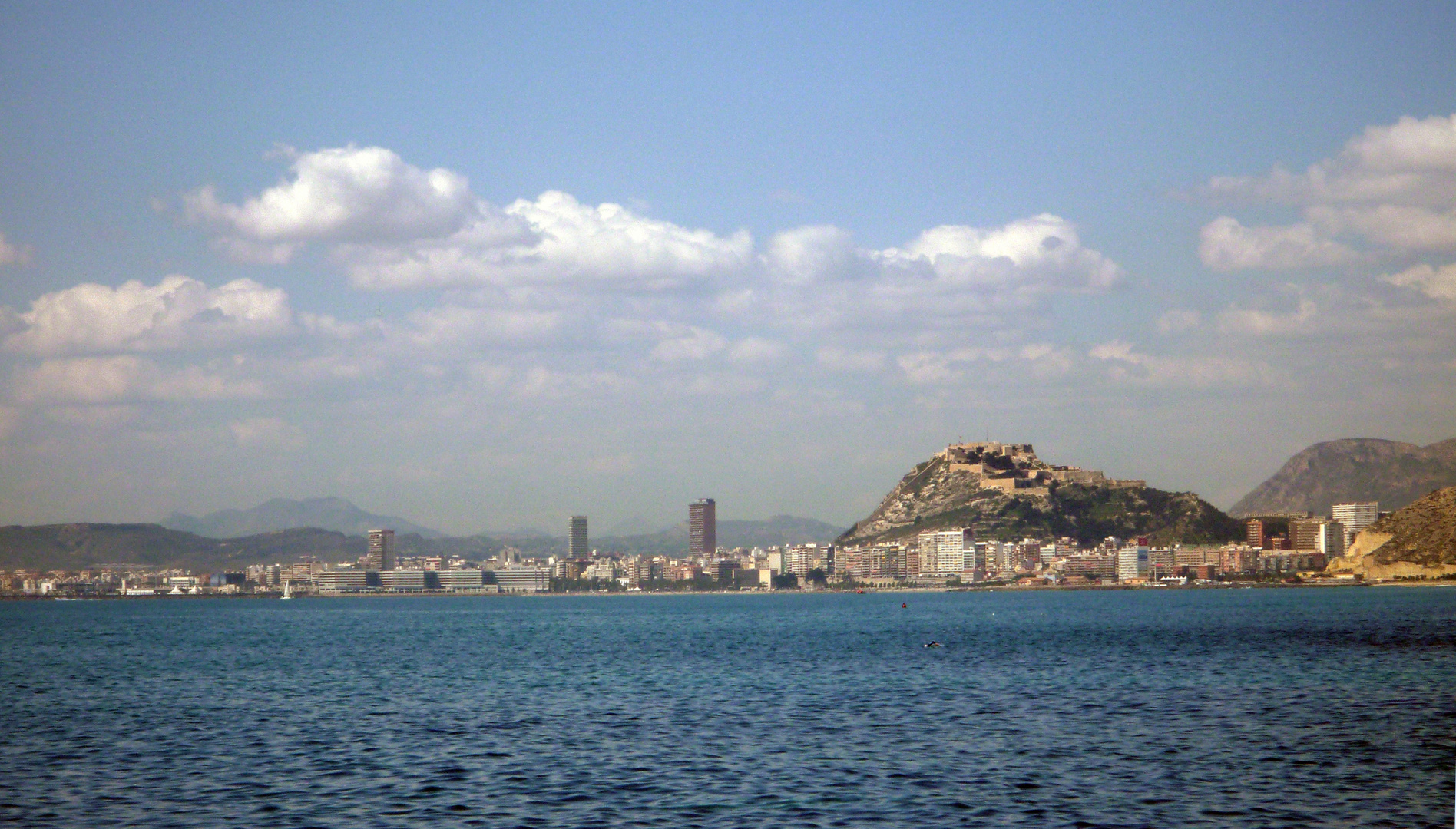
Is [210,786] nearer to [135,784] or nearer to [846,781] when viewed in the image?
[135,784]

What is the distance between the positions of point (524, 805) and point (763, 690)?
31484mm

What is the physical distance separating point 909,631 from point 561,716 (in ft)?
280

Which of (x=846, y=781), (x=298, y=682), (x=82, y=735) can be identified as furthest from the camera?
(x=298, y=682)

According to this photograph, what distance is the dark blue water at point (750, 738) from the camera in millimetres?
32438

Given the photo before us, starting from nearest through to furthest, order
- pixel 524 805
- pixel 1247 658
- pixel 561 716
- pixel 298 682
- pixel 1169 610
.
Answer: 1. pixel 524 805
2. pixel 561 716
3. pixel 298 682
4. pixel 1247 658
5. pixel 1169 610

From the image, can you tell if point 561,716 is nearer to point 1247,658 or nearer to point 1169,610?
point 1247,658

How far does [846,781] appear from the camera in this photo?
3597 cm

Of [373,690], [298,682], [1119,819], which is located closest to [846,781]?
[1119,819]

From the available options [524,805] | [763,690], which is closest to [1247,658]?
[763,690]

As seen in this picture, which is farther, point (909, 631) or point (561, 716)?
point (909, 631)

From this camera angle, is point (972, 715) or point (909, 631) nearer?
point (972, 715)

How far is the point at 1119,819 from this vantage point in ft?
100

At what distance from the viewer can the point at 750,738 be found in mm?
45094

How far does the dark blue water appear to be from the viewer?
32438 millimetres
